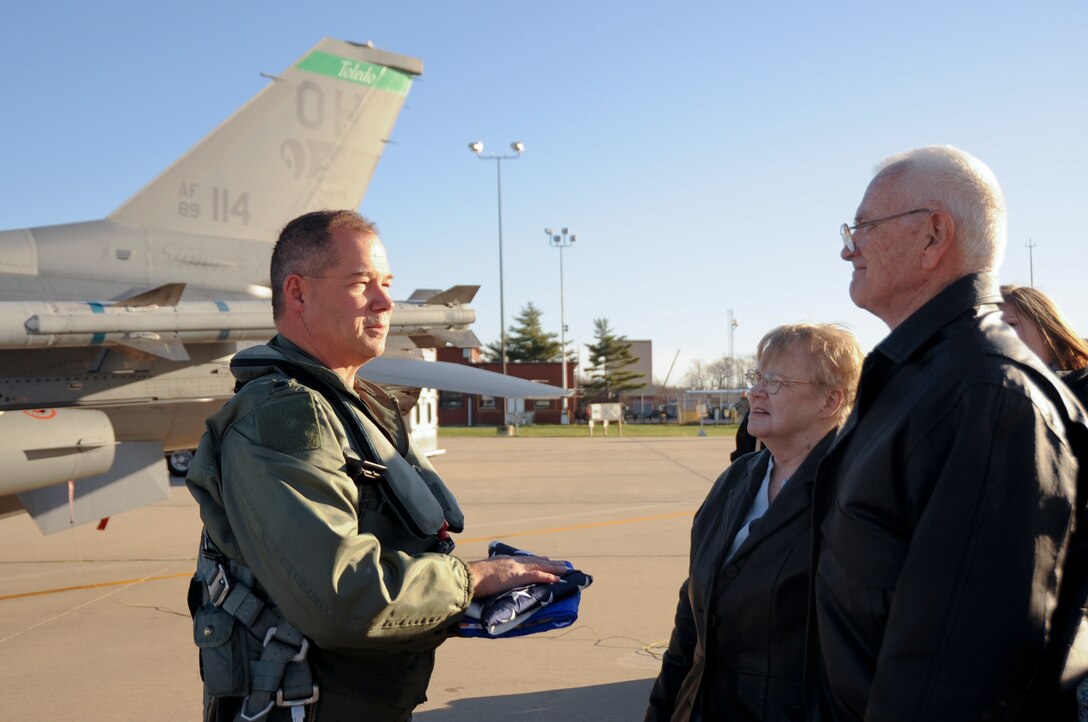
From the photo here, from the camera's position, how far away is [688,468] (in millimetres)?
19141

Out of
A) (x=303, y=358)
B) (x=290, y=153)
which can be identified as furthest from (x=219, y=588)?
(x=290, y=153)

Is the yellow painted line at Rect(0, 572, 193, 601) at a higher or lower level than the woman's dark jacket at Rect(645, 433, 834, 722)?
lower

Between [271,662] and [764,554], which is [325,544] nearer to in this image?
[271,662]

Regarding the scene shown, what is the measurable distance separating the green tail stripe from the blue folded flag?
11.3m

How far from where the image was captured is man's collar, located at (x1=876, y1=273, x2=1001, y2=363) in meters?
1.73

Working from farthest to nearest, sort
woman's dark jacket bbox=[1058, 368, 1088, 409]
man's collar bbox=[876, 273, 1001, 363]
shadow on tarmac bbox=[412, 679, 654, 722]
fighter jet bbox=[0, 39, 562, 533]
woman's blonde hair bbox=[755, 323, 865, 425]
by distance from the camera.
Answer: fighter jet bbox=[0, 39, 562, 533] < shadow on tarmac bbox=[412, 679, 654, 722] < woman's dark jacket bbox=[1058, 368, 1088, 409] < woman's blonde hair bbox=[755, 323, 865, 425] < man's collar bbox=[876, 273, 1001, 363]

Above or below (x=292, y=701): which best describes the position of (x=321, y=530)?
above

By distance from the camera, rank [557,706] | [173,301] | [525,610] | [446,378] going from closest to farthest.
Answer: [525,610] → [557,706] → [173,301] → [446,378]

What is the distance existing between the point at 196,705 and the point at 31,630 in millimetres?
2619

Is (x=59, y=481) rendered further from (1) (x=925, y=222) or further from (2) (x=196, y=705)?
(1) (x=925, y=222)

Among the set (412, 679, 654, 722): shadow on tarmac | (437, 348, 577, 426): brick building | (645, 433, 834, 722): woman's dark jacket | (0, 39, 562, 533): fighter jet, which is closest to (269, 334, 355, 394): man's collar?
(645, 433, 834, 722): woman's dark jacket

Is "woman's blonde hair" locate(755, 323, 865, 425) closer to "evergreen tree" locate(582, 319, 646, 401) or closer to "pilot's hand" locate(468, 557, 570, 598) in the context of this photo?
"pilot's hand" locate(468, 557, 570, 598)

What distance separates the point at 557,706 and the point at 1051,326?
3.07 metres

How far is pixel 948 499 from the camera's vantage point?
1523 millimetres
